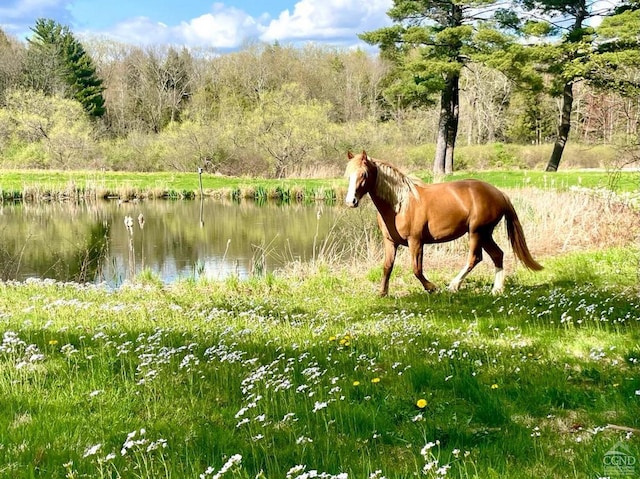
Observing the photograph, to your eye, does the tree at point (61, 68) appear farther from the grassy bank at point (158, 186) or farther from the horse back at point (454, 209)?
the horse back at point (454, 209)

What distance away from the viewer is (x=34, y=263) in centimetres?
1700

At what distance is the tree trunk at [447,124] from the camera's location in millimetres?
35344

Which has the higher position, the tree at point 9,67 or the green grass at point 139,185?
the tree at point 9,67

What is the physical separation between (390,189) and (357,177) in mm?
680

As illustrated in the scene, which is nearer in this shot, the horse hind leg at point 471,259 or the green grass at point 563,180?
the horse hind leg at point 471,259

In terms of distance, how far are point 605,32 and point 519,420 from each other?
32.8 m

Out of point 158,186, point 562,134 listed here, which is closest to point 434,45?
point 562,134

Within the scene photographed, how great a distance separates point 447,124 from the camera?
118 feet

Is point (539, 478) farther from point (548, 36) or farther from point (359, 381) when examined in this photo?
point (548, 36)

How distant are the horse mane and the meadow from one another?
149 centimetres

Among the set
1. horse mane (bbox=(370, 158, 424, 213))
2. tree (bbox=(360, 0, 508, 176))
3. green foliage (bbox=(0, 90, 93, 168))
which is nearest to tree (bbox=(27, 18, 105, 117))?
green foliage (bbox=(0, 90, 93, 168))

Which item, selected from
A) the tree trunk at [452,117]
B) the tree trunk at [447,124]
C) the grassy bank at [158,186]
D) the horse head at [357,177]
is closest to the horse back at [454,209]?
the horse head at [357,177]

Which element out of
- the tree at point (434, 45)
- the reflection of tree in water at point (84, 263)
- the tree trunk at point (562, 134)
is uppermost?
the tree at point (434, 45)

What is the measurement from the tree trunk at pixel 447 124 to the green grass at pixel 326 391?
29.9 meters
